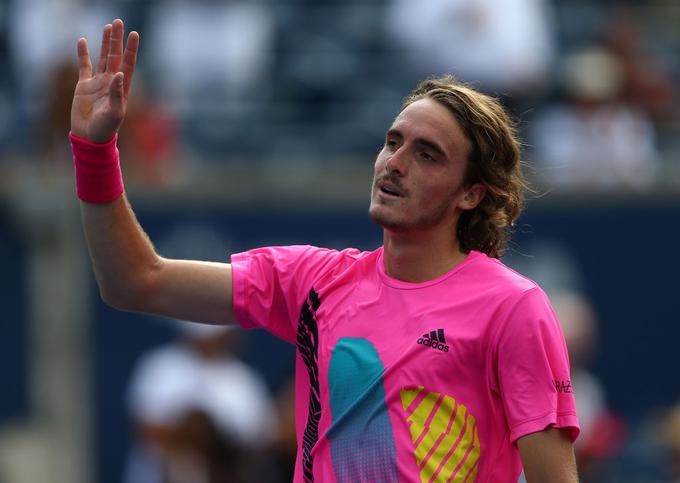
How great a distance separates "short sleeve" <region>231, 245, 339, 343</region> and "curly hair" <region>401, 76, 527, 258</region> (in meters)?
0.42

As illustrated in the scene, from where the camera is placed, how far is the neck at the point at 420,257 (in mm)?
3574

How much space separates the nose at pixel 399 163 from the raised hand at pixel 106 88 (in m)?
0.75

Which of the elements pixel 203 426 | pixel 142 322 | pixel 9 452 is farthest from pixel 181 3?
pixel 203 426

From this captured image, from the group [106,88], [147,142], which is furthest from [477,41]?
[106,88]

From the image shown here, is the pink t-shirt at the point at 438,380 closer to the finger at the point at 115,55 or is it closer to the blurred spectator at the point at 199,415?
the finger at the point at 115,55

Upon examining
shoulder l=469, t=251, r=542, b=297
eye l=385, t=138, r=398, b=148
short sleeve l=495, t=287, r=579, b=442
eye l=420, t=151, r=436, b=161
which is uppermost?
eye l=385, t=138, r=398, b=148

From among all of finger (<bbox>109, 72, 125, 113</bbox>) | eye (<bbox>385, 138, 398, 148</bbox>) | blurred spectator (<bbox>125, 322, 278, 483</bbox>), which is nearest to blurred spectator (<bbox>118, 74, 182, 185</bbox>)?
blurred spectator (<bbox>125, 322, 278, 483</bbox>)

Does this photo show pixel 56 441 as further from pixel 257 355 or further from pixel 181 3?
pixel 181 3

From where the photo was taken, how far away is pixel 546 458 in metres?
3.28

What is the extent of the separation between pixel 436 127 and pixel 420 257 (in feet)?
1.15

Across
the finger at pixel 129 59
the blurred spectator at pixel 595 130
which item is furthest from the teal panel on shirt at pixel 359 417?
the blurred spectator at pixel 595 130

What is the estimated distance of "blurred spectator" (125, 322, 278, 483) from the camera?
5.79 m

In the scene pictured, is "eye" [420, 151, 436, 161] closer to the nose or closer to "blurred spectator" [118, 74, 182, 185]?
the nose

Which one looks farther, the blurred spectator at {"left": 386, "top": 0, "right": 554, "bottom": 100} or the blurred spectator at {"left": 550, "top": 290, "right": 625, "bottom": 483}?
the blurred spectator at {"left": 386, "top": 0, "right": 554, "bottom": 100}
